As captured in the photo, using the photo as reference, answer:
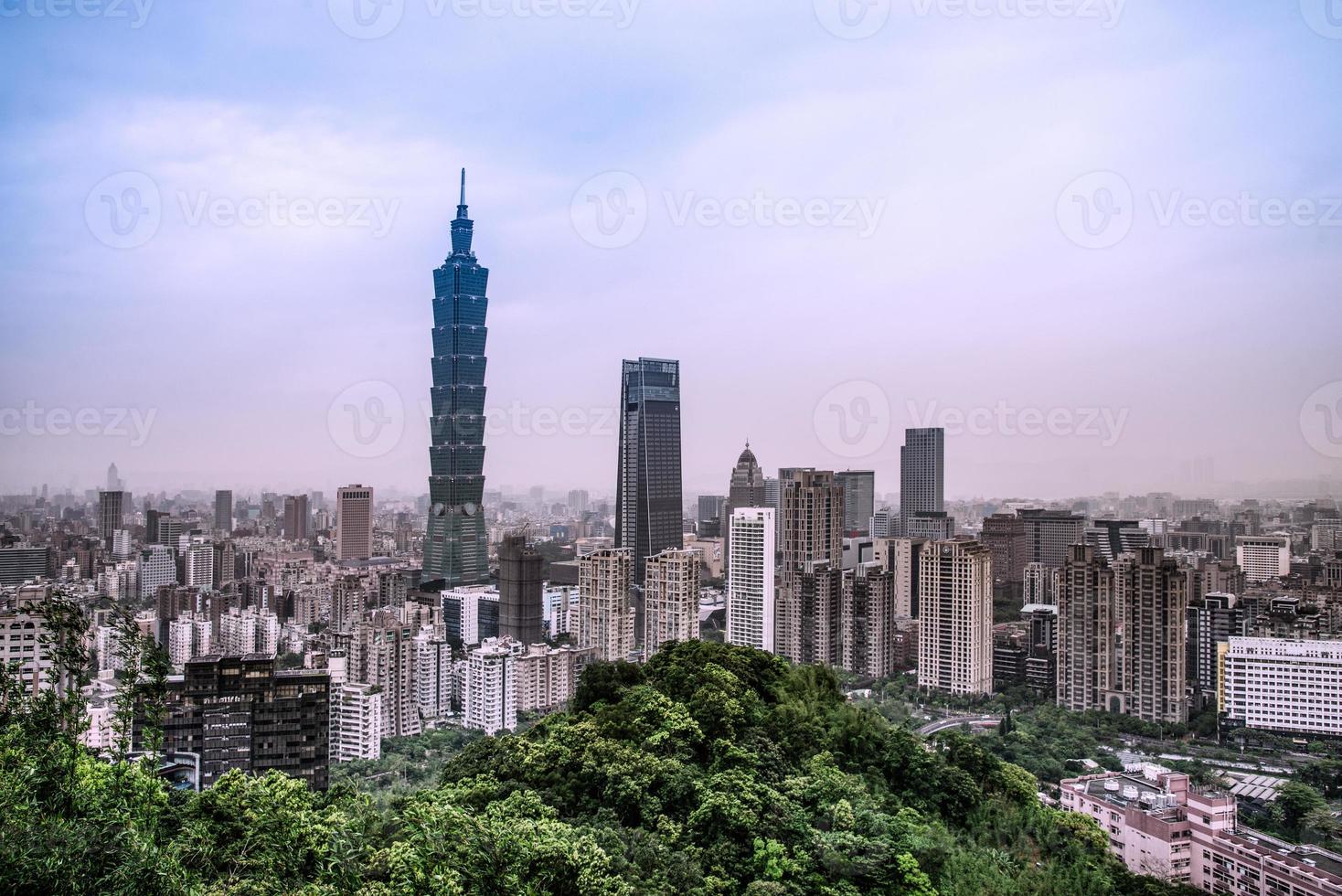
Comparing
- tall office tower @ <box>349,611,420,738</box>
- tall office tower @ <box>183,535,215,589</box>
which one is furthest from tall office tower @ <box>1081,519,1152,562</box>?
tall office tower @ <box>183,535,215,589</box>

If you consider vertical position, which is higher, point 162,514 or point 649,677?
point 162,514

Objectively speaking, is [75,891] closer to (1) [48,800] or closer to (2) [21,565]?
(1) [48,800]

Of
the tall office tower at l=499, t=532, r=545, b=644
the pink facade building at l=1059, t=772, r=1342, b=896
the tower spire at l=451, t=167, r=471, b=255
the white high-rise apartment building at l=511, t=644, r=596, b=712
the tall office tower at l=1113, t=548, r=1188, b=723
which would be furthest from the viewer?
the tower spire at l=451, t=167, r=471, b=255

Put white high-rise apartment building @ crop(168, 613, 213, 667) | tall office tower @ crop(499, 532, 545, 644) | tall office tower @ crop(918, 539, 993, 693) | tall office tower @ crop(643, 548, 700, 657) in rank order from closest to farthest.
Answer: white high-rise apartment building @ crop(168, 613, 213, 667) < tall office tower @ crop(918, 539, 993, 693) < tall office tower @ crop(643, 548, 700, 657) < tall office tower @ crop(499, 532, 545, 644)

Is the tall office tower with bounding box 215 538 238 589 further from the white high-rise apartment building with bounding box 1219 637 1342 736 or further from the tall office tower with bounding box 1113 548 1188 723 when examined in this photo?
the white high-rise apartment building with bounding box 1219 637 1342 736

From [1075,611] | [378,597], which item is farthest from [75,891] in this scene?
[378,597]

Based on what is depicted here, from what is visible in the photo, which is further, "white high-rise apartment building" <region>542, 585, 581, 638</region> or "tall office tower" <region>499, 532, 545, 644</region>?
"tall office tower" <region>499, 532, 545, 644</region>
